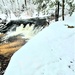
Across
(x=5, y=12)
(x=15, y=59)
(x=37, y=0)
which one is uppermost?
(x=37, y=0)

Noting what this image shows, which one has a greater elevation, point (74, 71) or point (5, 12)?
point (74, 71)

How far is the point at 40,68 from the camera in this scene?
7.93 m

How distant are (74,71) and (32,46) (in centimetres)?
343

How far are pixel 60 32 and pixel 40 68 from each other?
442cm

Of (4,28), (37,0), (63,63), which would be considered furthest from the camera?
(4,28)

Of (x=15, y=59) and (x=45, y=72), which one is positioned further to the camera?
(x=15, y=59)

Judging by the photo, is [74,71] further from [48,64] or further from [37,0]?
[37,0]

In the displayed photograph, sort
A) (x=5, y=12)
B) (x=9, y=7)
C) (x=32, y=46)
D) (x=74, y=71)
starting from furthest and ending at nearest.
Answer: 1. (x=9, y=7)
2. (x=5, y=12)
3. (x=32, y=46)
4. (x=74, y=71)

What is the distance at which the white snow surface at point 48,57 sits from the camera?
25.6ft

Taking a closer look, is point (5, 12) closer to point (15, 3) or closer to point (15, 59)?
point (15, 3)

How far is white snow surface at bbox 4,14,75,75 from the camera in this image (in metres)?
7.79

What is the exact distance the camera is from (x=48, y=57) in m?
8.72

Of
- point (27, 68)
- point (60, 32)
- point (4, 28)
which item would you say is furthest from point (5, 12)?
point (27, 68)

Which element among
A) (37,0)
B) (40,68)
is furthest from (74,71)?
(37,0)
